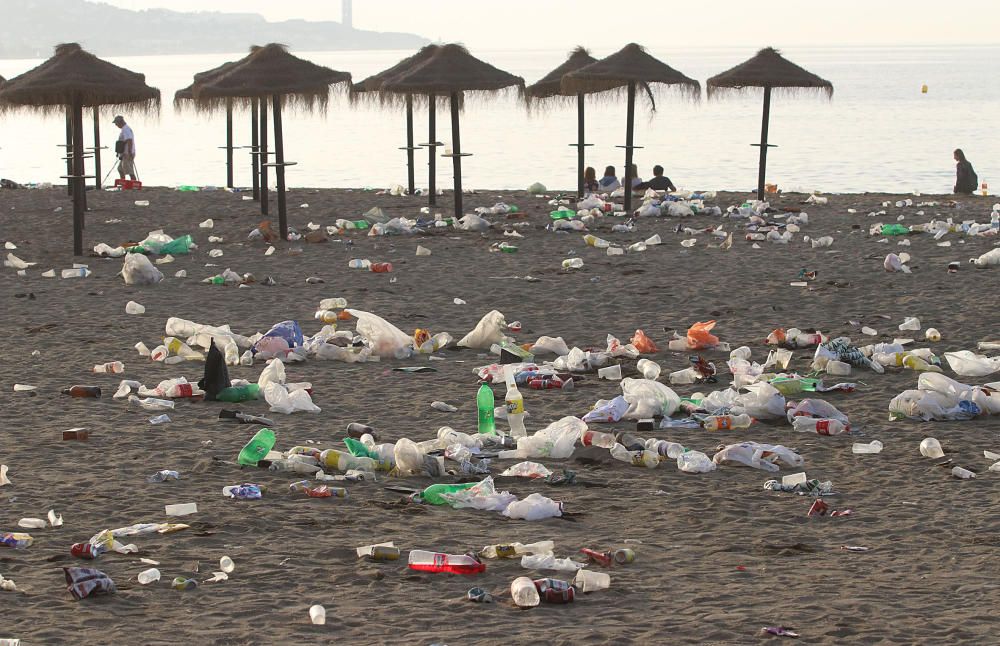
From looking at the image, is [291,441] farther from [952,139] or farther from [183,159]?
[952,139]

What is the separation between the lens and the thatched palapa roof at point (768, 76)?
18016 millimetres

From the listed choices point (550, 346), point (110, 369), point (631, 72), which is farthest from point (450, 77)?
point (110, 369)

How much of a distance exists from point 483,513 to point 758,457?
1.41 metres

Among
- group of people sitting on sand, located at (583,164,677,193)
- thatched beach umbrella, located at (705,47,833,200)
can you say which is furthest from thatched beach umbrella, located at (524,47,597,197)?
thatched beach umbrella, located at (705,47,833,200)

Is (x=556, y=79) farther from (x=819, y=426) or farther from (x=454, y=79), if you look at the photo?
(x=819, y=426)

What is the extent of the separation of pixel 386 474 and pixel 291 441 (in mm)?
735

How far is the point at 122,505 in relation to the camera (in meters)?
5.11

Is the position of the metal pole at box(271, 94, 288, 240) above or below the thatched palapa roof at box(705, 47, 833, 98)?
below

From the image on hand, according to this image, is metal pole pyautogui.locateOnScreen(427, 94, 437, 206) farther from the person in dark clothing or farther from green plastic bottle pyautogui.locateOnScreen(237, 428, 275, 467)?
green plastic bottle pyautogui.locateOnScreen(237, 428, 275, 467)

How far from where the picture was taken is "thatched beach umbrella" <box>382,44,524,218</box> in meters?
15.9

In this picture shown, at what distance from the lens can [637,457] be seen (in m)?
5.81

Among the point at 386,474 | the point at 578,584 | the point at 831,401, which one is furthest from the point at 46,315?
the point at 578,584

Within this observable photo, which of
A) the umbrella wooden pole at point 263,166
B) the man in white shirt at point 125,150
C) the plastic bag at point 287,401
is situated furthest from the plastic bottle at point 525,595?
the man in white shirt at point 125,150

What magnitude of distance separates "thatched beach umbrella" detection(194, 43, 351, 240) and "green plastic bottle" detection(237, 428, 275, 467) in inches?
344
